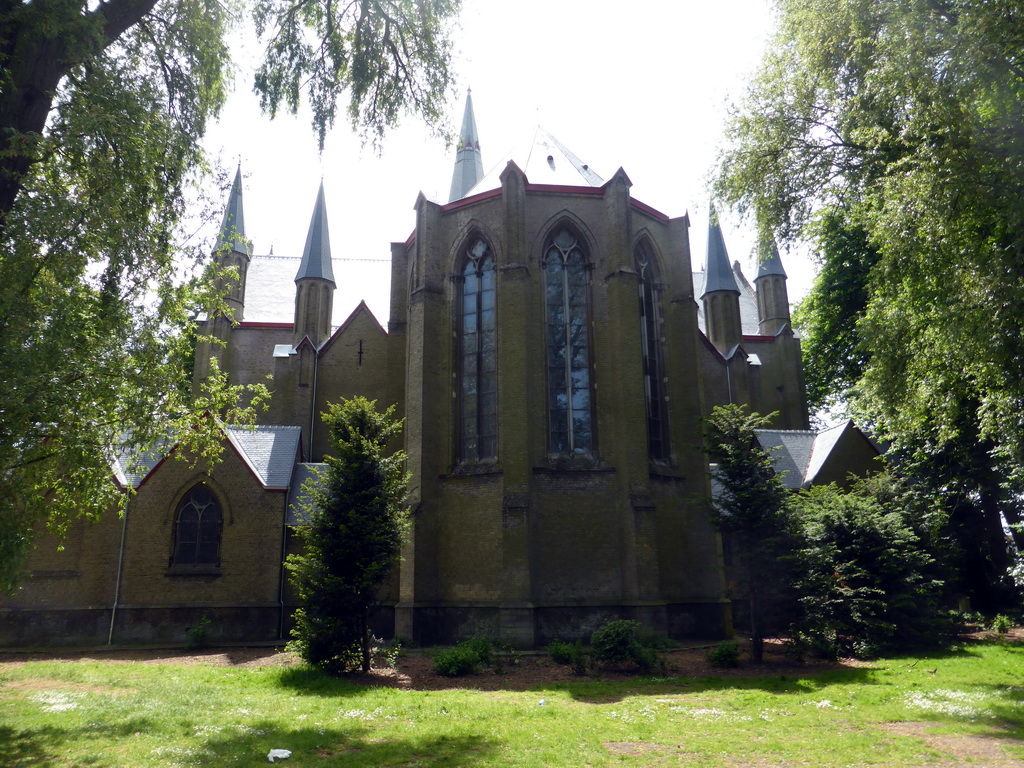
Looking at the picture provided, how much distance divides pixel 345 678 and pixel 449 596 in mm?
4992

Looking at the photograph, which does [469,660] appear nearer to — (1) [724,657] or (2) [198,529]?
(1) [724,657]

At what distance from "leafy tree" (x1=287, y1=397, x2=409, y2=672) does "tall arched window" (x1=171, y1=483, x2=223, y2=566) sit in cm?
708

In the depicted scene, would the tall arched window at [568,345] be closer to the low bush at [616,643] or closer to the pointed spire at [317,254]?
the low bush at [616,643]

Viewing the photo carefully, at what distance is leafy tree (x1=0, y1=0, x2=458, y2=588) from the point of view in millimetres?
9492

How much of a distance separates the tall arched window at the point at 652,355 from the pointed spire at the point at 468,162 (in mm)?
18778

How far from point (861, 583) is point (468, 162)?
96.5 feet

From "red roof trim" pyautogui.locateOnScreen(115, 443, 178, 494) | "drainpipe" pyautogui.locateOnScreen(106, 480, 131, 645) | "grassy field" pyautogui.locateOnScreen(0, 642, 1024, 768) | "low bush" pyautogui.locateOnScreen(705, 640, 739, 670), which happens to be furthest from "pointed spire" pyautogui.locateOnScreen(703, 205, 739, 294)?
"drainpipe" pyautogui.locateOnScreen(106, 480, 131, 645)

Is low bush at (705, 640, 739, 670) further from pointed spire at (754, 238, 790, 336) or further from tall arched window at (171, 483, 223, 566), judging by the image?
pointed spire at (754, 238, 790, 336)

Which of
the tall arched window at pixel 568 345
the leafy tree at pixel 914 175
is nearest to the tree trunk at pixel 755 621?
the leafy tree at pixel 914 175

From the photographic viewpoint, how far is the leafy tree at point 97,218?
9.49m

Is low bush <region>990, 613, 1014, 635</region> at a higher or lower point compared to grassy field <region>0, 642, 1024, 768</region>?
higher

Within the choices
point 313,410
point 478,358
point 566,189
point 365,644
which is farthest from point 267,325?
point 365,644

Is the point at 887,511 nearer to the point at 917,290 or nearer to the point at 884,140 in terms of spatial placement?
the point at 917,290

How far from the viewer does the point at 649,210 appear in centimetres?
2083
